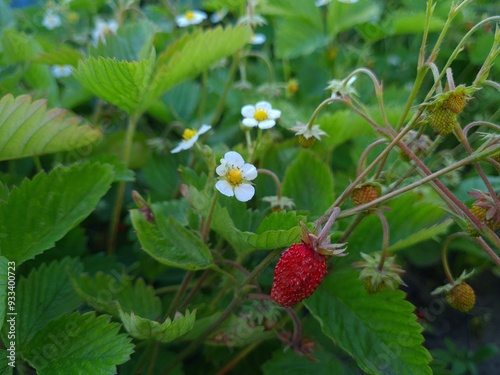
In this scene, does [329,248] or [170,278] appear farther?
[170,278]

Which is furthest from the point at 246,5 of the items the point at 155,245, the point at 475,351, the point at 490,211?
the point at 475,351

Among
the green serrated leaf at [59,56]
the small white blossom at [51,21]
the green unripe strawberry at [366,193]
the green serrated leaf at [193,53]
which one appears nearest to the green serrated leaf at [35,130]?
the green serrated leaf at [193,53]

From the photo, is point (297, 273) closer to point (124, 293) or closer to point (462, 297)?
point (462, 297)

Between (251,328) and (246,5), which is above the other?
(246,5)

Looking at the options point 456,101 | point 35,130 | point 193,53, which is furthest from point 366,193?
point 35,130

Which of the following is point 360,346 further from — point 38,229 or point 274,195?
point 38,229

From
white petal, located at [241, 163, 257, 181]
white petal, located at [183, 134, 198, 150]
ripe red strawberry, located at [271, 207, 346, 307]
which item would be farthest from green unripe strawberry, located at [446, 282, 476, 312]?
white petal, located at [183, 134, 198, 150]

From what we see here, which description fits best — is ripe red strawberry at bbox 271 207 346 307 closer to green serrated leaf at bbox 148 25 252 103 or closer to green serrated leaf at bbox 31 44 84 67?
green serrated leaf at bbox 148 25 252 103
